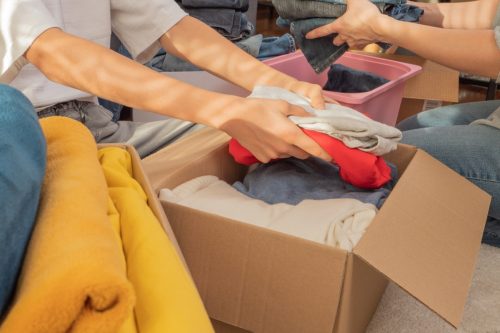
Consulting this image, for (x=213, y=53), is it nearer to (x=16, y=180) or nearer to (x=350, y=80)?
(x=350, y=80)

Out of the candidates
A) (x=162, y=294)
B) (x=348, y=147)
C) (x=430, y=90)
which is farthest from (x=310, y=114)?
(x=430, y=90)

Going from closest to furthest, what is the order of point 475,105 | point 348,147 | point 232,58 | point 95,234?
point 95,234 → point 348,147 → point 232,58 → point 475,105

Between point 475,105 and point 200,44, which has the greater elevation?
point 200,44

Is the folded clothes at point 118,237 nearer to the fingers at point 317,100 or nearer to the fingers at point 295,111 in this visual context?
the fingers at point 295,111

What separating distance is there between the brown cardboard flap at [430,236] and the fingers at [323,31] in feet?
1.47

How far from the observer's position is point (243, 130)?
0.75 metres

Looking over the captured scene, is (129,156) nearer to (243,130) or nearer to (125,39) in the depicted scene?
(243,130)

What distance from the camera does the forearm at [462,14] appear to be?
1321 mm

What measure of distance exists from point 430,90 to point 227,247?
1056mm

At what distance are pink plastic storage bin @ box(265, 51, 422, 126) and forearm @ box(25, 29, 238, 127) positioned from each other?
0.46 m

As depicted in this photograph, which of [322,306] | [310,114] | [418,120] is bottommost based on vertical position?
[418,120]

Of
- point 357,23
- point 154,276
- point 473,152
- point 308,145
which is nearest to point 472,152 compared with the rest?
point 473,152

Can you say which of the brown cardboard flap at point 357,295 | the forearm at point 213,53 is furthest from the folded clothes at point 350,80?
the brown cardboard flap at point 357,295

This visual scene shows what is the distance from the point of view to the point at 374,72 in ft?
4.94
